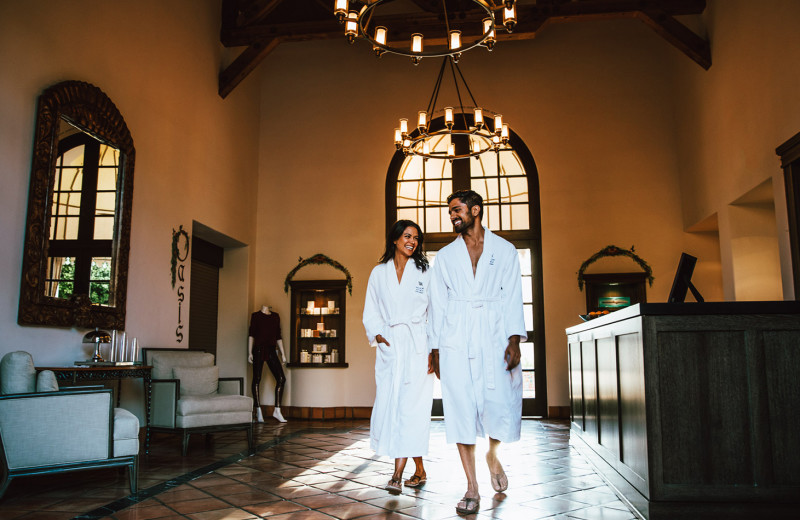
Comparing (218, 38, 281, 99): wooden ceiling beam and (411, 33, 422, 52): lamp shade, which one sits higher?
(218, 38, 281, 99): wooden ceiling beam

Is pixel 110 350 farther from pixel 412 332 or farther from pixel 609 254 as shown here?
pixel 609 254

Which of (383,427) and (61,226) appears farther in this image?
(61,226)

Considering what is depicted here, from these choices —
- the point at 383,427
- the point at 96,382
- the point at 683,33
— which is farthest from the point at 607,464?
the point at 683,33

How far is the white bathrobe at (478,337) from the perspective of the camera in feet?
10.0

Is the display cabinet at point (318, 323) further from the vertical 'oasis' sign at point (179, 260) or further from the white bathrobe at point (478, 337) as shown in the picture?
the white bathrobe at point (478, 337)

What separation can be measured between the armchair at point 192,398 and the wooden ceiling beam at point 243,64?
3435 mm

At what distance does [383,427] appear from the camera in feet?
11.6

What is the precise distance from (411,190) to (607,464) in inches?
228

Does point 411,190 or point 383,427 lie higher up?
point 411,190

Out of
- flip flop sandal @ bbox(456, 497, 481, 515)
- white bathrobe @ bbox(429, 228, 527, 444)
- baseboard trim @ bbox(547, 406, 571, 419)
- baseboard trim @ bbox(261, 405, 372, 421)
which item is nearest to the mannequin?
baseboard trim @ bbox(261, 405, 372, 421)

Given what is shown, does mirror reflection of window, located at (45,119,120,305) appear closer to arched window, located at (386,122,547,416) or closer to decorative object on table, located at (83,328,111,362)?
decorative object on table, located at (83,328,111,362)

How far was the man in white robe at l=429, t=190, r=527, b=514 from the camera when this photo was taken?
3053mm

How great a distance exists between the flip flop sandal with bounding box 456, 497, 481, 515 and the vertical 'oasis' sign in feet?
14.4

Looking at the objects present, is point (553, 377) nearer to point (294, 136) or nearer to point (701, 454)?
point (294, 136)
